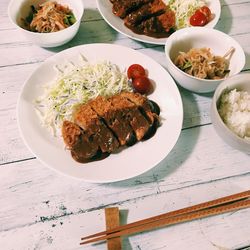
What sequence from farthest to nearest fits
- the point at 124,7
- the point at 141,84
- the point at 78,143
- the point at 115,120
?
the point at 124,7 → the point at 141,84 → the point at 115,120 → the point at 78,143

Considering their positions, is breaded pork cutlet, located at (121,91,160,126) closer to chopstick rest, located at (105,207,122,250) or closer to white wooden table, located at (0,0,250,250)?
white wooden table, located at (0,0,250,250)

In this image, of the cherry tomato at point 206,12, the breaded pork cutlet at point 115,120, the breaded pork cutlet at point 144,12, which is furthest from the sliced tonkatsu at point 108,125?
the cherry tomato at point 206,12

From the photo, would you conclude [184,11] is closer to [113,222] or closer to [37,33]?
[37,33]

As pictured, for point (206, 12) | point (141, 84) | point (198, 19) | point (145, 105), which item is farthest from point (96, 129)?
point (206, 12)

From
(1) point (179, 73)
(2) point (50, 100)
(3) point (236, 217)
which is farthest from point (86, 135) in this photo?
(3) point (236, 217)

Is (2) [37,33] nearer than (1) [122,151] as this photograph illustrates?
No

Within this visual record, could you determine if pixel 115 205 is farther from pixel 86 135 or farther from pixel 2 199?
pixel 2 199

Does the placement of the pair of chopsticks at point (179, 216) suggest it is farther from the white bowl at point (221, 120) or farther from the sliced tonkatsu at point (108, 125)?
the sliced tonkatsu at point (108, 125)
